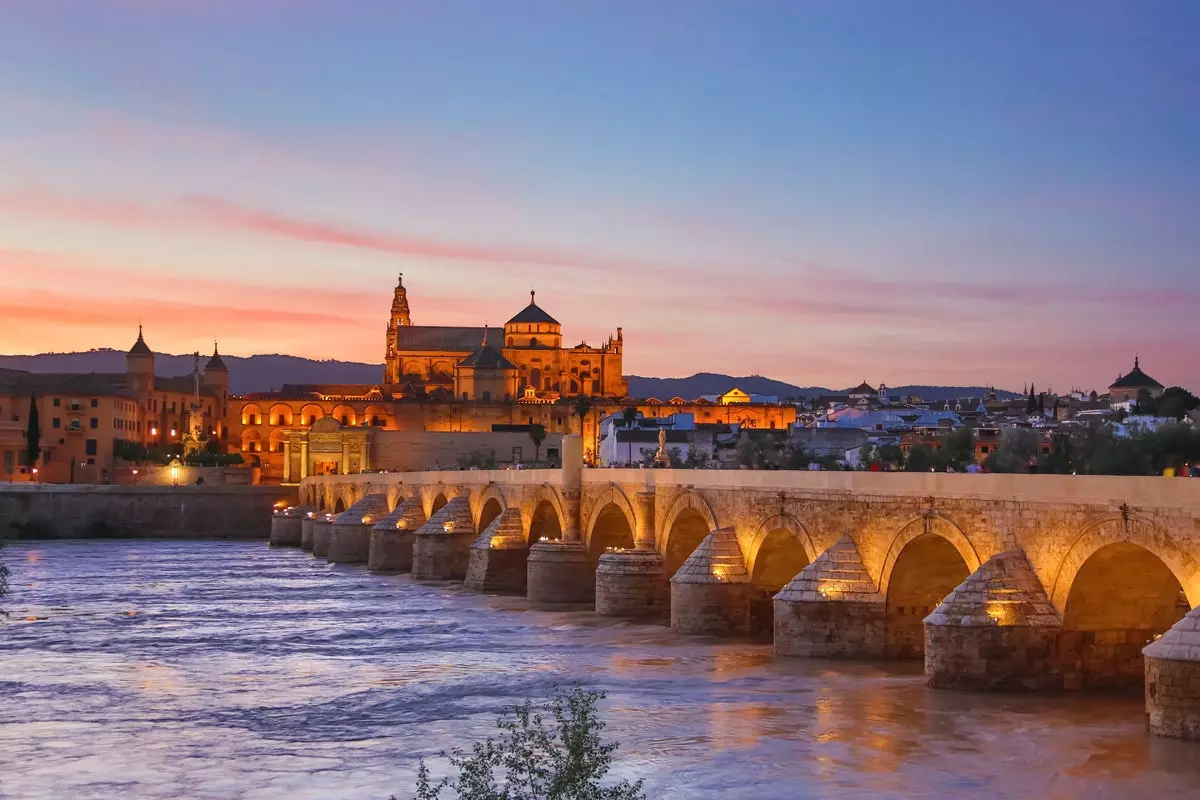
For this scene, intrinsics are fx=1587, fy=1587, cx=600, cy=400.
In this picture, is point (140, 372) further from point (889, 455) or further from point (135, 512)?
point (889, 455)

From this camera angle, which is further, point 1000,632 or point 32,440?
point 32,440

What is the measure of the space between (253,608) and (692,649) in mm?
13659

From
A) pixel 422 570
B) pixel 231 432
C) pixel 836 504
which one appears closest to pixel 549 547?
pixel 422 570

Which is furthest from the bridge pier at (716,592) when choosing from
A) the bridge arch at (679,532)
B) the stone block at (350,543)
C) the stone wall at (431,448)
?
the stone wall at (431,448)

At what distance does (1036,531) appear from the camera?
59.9 ft

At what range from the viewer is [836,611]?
21781mm

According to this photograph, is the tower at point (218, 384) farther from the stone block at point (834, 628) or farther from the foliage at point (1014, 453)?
the stone block at point (834, 628)

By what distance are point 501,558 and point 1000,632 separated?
20.9 metres

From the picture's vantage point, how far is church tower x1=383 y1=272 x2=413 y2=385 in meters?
141

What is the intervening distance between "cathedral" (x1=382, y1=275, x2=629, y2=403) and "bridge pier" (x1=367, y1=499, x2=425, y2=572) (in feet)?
268

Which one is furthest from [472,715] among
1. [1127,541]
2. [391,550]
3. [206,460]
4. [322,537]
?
[206,460]

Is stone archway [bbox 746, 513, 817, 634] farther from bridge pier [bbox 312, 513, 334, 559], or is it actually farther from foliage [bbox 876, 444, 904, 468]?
foliage [bbox 876, 444, 904, 468]

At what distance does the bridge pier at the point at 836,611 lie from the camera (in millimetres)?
21656

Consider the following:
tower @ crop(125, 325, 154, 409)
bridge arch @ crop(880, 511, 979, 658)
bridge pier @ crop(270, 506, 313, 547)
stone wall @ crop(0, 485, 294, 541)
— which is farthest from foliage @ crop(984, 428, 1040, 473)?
tower @ crop(125, 325, 154, 409)
